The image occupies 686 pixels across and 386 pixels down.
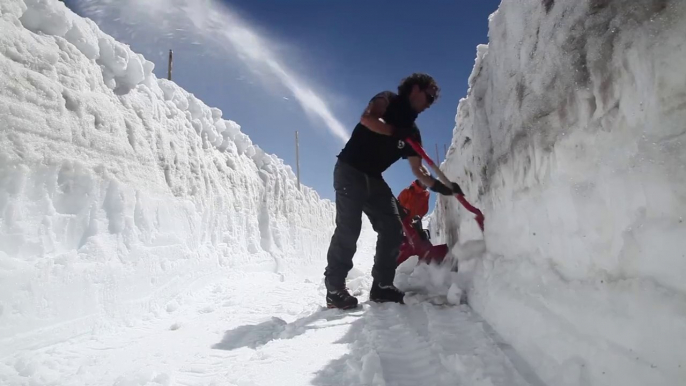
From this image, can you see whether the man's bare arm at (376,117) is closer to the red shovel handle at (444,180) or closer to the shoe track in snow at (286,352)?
the red shovel handle at (444,180)

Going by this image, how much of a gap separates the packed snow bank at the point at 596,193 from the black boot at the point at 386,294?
2.62ft

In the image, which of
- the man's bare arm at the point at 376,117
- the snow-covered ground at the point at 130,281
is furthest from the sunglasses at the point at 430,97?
the snow-covered ground at the point at 130,281

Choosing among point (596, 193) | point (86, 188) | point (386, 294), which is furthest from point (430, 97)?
point (86, 188)

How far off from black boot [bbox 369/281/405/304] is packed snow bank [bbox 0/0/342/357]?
56.3 inches

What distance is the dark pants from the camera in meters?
2.56

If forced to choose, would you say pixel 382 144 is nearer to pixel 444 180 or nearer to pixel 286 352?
pixel 444 180

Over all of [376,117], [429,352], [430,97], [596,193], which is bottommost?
[429,352]

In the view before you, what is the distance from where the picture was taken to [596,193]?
1045 millimetres

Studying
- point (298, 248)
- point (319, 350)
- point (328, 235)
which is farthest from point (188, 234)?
point (328, 235)

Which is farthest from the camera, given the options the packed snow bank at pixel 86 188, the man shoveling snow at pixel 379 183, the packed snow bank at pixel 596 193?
the man shoveling snow at pixel 379 183

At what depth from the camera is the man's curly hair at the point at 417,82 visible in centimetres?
248

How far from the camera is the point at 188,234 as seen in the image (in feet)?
11.7

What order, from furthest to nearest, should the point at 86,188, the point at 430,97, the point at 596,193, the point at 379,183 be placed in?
the point at 379,183, the point at 430,97, the point at 86,188, the point at 596,193

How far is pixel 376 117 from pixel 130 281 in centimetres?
188
